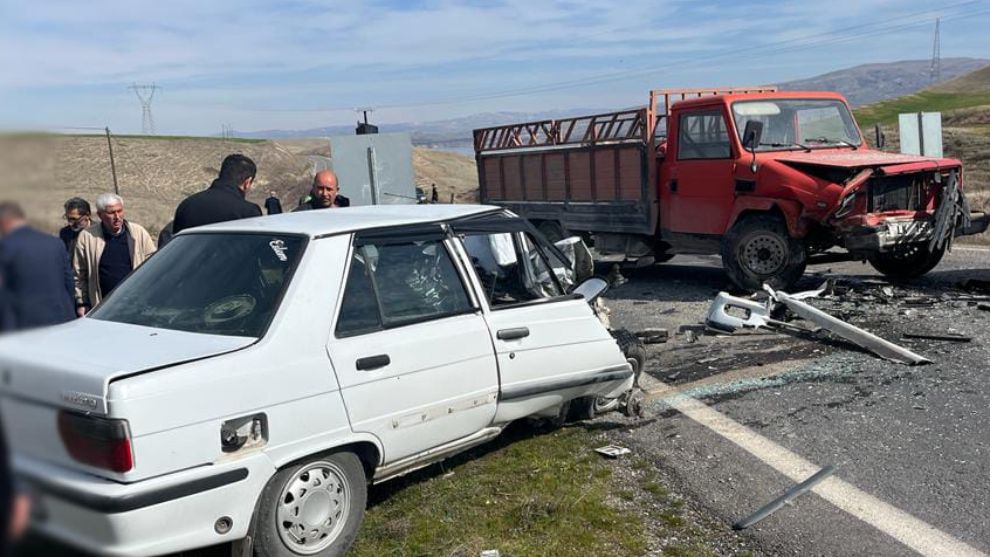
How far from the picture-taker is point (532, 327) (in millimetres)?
4914

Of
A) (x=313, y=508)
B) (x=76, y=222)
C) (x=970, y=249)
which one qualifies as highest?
(x=76, y=222)

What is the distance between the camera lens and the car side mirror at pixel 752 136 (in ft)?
33.2

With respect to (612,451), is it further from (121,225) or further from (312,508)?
(121,225)

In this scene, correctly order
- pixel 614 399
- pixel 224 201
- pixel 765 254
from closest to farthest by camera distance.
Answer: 1. pixel 614 399
2. pixel 224 201
3. pixel 765 254

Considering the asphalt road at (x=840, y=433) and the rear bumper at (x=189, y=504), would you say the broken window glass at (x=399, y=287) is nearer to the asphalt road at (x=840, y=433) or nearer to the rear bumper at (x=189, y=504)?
the rear bumper at (x=189, y=504)

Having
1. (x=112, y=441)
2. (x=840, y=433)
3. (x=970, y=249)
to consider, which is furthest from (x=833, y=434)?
(x=970, y=249)

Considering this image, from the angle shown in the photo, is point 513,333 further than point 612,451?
No

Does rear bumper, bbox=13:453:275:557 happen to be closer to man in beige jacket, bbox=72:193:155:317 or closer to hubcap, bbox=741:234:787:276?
man in beige jacket, bbox=72:193:155:317

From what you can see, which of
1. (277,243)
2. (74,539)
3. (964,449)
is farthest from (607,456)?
(74,539)

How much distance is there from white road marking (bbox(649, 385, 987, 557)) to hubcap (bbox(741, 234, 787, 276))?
14.2 feet

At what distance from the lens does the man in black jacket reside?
5980 mm

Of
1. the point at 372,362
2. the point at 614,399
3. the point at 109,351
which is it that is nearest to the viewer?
the point at 109,351

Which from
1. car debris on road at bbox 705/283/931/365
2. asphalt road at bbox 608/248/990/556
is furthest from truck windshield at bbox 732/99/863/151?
car debris on road at bbox 705/283/931/365

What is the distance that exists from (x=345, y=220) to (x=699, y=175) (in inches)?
277
